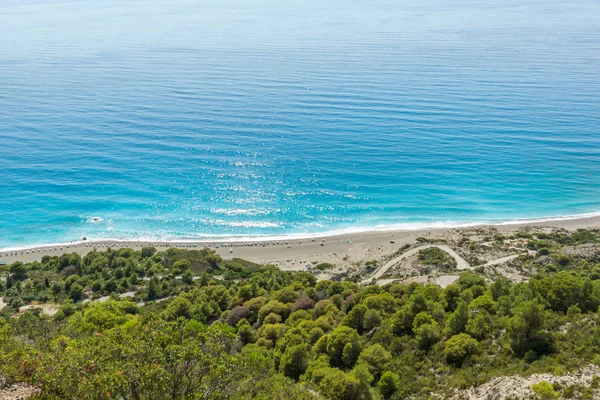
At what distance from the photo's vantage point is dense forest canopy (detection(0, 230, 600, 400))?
2048 cm

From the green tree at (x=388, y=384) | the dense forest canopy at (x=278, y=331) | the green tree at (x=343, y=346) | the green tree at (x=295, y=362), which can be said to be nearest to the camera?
the dense forest canopy at (x=278, y=331)

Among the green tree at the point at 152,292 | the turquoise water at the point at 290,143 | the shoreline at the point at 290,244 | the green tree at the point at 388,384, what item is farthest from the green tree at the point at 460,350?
the turquoise water at the point at 290,143

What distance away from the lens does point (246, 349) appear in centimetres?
3612

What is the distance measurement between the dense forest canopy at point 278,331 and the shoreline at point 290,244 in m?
5.43

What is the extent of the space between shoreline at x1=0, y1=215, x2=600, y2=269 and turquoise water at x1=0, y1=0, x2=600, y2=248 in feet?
7.82

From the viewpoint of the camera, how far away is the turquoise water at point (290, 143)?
73.8 meters

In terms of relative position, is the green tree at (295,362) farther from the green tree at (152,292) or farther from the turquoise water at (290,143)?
the turquoise water at (290,143)

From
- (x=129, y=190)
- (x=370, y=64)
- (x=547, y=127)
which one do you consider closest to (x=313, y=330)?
(x=129, y=190)

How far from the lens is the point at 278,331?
38.2 metres

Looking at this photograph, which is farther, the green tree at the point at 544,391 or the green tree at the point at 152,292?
the green tree at the point at 152,292

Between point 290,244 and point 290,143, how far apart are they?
31468 mm

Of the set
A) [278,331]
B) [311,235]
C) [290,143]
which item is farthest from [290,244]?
[290,143]

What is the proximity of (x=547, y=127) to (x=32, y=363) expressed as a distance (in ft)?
328

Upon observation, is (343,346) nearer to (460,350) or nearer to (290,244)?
(460,350)
